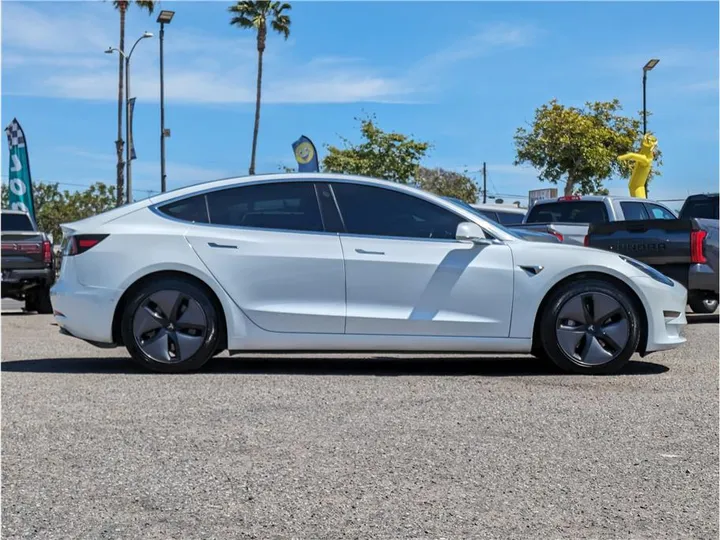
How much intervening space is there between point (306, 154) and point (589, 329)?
21121 millimetres

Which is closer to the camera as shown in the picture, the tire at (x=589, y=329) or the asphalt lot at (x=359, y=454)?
the asphalt lot at (x=359, y=454)

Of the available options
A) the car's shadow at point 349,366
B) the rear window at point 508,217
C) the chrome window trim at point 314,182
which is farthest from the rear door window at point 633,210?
the chrome window trim at point 314,182

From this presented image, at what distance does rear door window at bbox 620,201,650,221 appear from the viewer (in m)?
15.1

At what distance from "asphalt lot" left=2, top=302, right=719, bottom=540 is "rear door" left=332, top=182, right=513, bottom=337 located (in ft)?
1.25

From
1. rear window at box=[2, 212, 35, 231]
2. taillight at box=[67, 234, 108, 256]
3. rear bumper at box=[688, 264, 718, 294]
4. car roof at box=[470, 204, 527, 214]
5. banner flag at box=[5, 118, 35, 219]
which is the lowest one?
rear bumper at box=[688, 264, 718, 294]

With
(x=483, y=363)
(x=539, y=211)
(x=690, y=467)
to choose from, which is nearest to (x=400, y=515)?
(x=690, y=467)

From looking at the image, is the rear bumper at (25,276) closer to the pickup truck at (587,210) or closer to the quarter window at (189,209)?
the pickup truck at (587,210)

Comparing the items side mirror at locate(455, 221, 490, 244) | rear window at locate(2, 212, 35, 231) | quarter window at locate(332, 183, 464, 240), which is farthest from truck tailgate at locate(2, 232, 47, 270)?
side mirror at locate(455, 221, 490, 244)

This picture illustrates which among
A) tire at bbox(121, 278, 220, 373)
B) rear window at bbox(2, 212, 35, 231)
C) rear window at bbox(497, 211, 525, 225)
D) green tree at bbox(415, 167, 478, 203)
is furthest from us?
green tree at bbox(415, 167, 478, 203)

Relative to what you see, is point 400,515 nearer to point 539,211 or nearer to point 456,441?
point 456,441

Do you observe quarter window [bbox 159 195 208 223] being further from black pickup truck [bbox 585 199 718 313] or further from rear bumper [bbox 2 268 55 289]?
rear bumper [bbox 2 268 55 289]

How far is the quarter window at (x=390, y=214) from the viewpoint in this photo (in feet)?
24.0

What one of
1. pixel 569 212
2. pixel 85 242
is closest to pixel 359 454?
pixel 85 242

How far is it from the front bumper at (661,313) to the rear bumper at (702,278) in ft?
14.3
